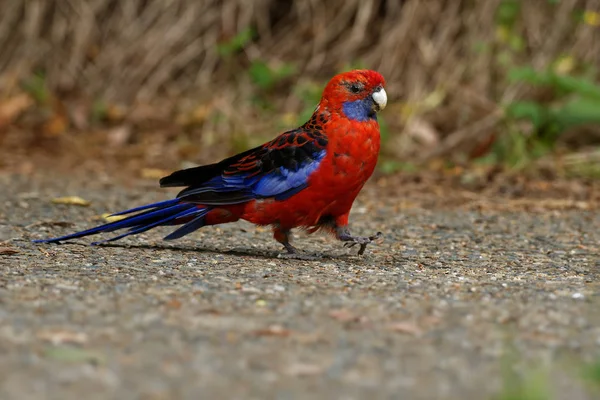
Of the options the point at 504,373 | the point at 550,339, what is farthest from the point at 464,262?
the point at 504,373

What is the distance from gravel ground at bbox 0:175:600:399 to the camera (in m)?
2.44

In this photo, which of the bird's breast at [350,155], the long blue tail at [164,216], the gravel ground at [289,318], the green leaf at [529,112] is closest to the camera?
the gravel ground at [289,318]

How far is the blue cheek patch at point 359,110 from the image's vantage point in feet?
13.6

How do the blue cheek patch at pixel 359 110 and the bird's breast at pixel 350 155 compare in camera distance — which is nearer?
the bird's breast at pixel 350 155

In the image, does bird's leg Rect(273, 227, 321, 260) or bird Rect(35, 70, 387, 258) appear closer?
bird Rect(35, 70, 387, 258)

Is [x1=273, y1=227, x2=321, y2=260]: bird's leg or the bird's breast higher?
the bird's breast

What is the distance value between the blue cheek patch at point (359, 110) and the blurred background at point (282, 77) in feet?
9.37

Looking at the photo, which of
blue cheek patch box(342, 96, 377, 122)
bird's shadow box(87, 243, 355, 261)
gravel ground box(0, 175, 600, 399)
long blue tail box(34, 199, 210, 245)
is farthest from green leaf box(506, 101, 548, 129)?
long blue tail box(34, 199, 210, 245)

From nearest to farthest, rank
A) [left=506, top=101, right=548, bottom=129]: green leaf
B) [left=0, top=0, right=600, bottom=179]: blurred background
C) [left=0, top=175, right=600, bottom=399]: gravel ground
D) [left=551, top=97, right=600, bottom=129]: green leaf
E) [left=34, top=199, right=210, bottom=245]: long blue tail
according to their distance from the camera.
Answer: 1. [left=0, top=175, right=600, bottom=399]: gravel ground
2. [left=34, top=199, right=210, bottom=245]: long blue tail
3. [left=551, top=97, right=600, bottom=129]: green leaf
4. [left=506, top=101, right=548, bottom=129]: green leaf
5. [left=0, top=0, right=600, bottom=179]: blurred background

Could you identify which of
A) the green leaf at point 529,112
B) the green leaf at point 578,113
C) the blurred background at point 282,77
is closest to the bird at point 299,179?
the blurred background at point 282,77

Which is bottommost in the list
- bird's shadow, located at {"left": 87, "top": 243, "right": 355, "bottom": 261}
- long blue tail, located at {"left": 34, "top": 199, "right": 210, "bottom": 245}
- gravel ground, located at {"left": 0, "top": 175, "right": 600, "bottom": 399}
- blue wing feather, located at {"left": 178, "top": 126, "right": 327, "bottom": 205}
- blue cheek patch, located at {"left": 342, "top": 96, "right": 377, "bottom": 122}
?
gravel ground, located at {"left": 0, "top": 175, "right": 600, "bottom": 399}

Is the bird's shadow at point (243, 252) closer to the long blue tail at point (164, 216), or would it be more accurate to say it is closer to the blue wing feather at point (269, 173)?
the long blue tail at point (164, 216)

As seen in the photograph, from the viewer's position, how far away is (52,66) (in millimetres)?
8930

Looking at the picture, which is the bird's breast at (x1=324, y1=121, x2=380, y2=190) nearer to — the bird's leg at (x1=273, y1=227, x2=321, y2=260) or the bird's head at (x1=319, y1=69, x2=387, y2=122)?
the bird's head at (x1=319, y1=69, x2=387, y2=122)
